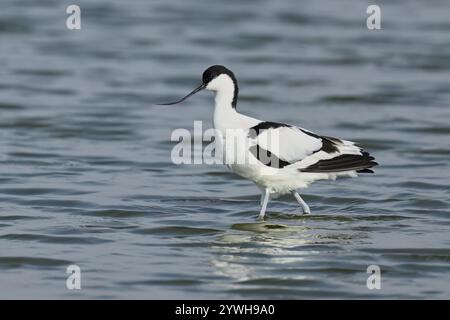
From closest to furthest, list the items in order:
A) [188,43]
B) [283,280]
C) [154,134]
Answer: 1. [283,280]
2. [154,134]
3. [188,43]

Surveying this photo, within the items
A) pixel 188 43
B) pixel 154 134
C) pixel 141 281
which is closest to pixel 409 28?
→ pixel 188 43

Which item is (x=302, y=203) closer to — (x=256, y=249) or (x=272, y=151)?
(x=272, y=151)

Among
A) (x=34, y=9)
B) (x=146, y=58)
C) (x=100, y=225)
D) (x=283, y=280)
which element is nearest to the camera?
(x=283, y=280)

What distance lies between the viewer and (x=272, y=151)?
10.6 metres

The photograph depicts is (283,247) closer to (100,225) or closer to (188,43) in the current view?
(100,225)

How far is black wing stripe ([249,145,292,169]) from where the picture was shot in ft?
34.3

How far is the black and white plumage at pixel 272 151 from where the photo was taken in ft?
34.2

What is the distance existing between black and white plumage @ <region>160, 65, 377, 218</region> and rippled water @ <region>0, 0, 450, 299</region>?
457 mm

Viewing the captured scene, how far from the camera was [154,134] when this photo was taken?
15.3 metres

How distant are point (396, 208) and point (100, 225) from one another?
9.59ft

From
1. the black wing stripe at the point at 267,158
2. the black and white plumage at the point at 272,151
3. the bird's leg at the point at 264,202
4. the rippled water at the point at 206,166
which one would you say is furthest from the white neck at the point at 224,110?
the rippled water at the point at 206,166

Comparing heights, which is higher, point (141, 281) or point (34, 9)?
point (34, 9)

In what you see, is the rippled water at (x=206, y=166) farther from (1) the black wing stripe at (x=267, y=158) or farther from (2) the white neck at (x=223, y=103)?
(2) the white neck at (x=223, y=103)

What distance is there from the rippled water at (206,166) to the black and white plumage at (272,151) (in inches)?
18.0
